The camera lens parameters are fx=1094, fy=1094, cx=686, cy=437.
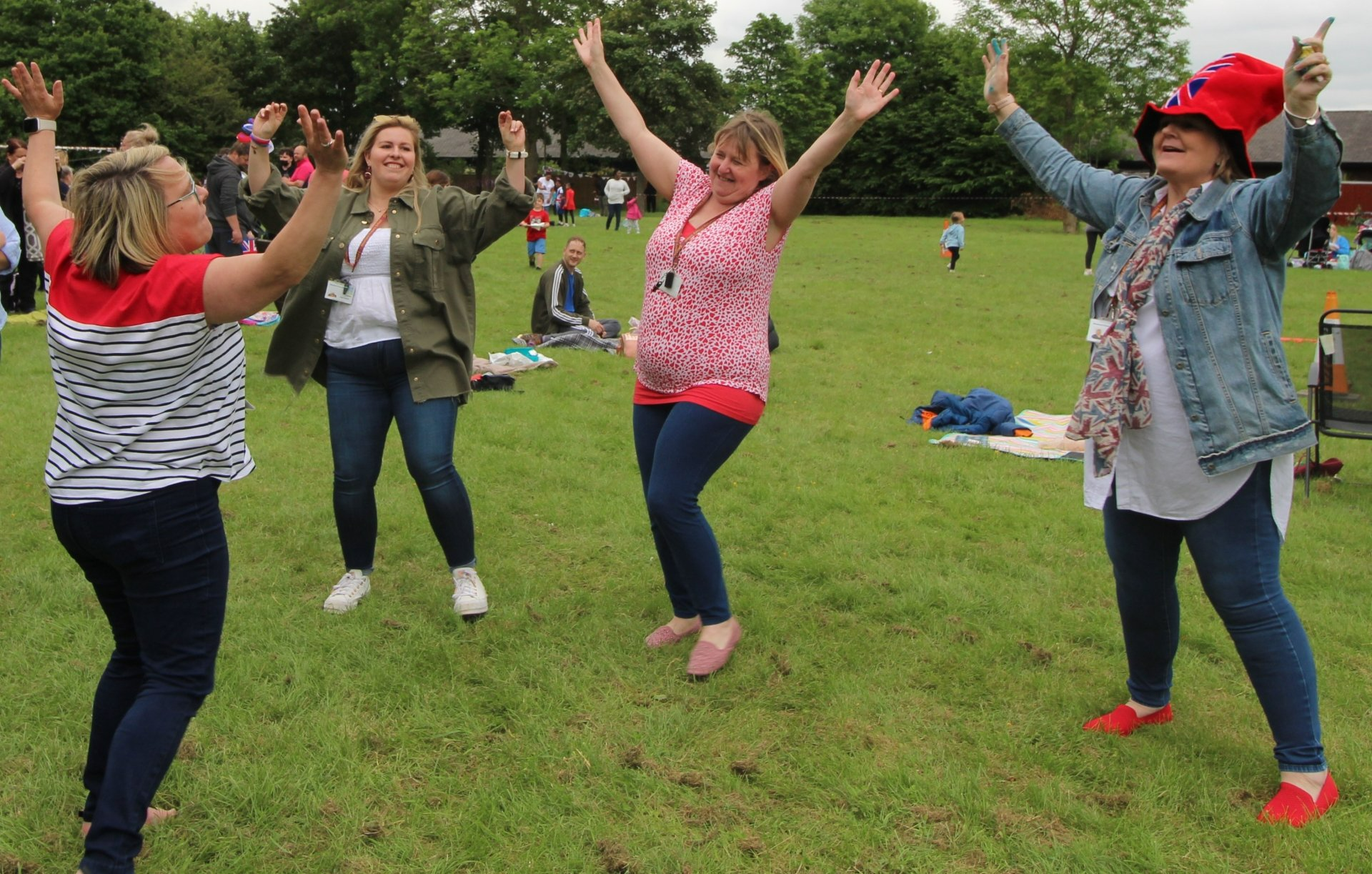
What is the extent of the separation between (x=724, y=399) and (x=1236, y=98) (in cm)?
177

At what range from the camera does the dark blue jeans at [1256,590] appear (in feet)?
9.82

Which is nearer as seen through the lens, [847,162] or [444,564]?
[444,564]

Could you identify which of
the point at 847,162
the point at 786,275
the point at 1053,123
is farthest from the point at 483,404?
the point at 847,162

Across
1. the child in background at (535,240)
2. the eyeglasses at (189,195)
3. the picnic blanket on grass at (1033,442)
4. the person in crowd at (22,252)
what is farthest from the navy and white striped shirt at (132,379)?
the child in background at (535,240)

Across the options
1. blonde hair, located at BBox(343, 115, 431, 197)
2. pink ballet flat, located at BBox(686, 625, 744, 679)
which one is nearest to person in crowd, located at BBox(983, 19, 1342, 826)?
pink ballet flat, located at BBox(686, 625, 744, 679)

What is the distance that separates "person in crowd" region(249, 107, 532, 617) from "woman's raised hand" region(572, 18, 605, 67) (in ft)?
1.26

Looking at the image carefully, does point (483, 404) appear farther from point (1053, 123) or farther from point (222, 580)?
point (1053, 123)

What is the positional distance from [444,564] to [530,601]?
0.65 m

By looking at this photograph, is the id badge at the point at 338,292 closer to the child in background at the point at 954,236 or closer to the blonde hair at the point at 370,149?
the blonde hair at the point at 370,149

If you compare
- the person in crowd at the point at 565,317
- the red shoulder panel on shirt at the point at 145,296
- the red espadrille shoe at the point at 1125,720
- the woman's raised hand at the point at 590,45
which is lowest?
the red espadrille shoe at the point at 1125,720

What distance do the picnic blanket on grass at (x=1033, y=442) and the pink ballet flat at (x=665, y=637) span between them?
3902 millimetres

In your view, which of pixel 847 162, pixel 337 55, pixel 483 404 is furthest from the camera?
pixel 337 55

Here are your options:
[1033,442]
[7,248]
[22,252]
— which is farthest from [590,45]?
[22,252]

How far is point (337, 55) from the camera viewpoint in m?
60.1
